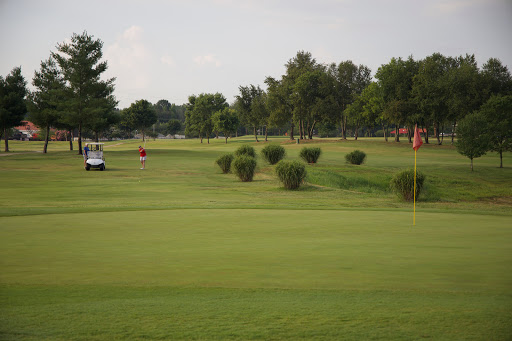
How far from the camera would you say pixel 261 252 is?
26.5 feet

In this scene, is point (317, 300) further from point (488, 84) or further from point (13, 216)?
point (488, 84)

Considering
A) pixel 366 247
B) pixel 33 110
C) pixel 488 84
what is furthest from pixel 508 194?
pixel 33 110

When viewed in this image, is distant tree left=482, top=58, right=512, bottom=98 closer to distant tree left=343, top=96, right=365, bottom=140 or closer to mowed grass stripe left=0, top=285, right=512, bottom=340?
distant tree left=343, top=96, right=365, bottom=140

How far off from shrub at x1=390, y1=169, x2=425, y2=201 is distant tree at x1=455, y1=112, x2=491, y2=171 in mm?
24189

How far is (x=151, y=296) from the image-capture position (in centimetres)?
561

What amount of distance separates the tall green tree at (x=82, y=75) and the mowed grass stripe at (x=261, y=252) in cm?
5127

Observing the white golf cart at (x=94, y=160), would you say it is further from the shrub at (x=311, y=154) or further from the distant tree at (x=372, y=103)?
the distant tree at (x=372, y=103)

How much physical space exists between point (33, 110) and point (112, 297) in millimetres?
68996

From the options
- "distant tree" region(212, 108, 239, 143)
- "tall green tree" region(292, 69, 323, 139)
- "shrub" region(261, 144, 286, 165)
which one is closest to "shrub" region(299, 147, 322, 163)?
"shrub" region(261, 144, 286, 165)

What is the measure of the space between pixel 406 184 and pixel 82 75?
169ft

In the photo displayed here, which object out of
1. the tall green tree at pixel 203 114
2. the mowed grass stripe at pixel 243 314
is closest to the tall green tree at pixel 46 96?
the tall green tree at pixel 203 114

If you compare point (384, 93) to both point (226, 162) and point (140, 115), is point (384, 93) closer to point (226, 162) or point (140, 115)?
point (226, 162)

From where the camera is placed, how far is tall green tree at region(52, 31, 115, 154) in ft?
198

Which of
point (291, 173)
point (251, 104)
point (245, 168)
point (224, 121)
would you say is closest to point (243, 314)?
point (291, 173)
